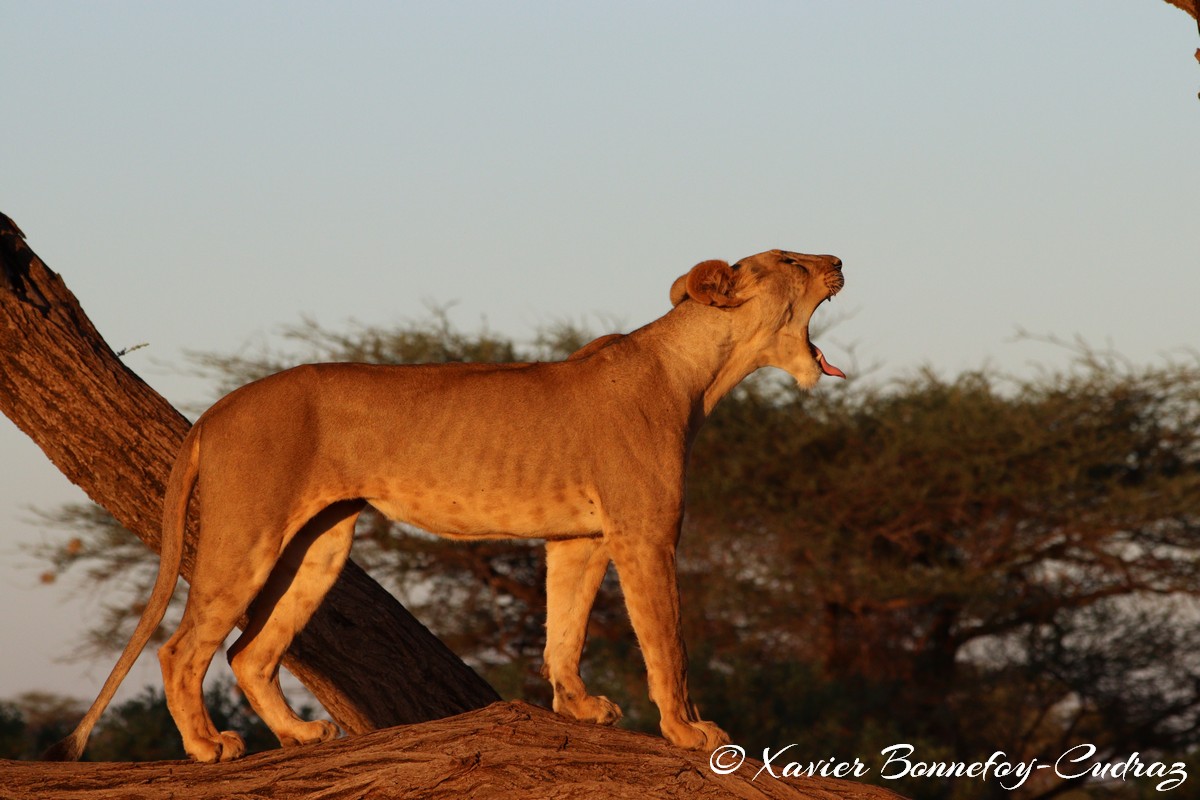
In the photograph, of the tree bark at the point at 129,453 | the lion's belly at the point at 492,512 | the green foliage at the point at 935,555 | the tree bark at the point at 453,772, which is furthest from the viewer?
the green foliage at the point at 935,555

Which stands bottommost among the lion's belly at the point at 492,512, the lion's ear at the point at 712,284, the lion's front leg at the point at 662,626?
the lion's front leg at the point at 662,626

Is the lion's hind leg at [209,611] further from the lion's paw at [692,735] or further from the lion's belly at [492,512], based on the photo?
the lion's paw at [692,735]

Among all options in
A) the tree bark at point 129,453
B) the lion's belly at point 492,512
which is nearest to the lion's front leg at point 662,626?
the lion's belly at point 492,512

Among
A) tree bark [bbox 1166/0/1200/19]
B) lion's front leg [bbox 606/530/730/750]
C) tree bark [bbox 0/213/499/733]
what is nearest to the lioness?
lion's front leg [bbox 606/530/730/750]

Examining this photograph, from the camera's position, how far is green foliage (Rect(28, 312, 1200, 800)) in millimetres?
17828

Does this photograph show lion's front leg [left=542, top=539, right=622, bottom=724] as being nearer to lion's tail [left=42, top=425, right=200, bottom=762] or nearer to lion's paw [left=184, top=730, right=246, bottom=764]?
lion's paw [left=184, top=730, right=246, bottom=764]

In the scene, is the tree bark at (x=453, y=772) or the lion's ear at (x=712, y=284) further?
the lion's ear at (x=712, y=284)

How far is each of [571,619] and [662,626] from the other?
1.81 ft

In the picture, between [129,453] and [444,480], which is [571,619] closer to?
[444,480]

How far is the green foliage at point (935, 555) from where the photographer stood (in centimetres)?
1783

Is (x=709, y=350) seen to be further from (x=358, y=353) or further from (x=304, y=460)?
(x=358, y=353)

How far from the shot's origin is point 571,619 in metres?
6.06

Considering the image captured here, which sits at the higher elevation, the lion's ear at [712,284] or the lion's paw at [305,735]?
the lion's ear at [712,284]

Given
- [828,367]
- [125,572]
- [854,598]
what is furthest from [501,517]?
[125,572]
